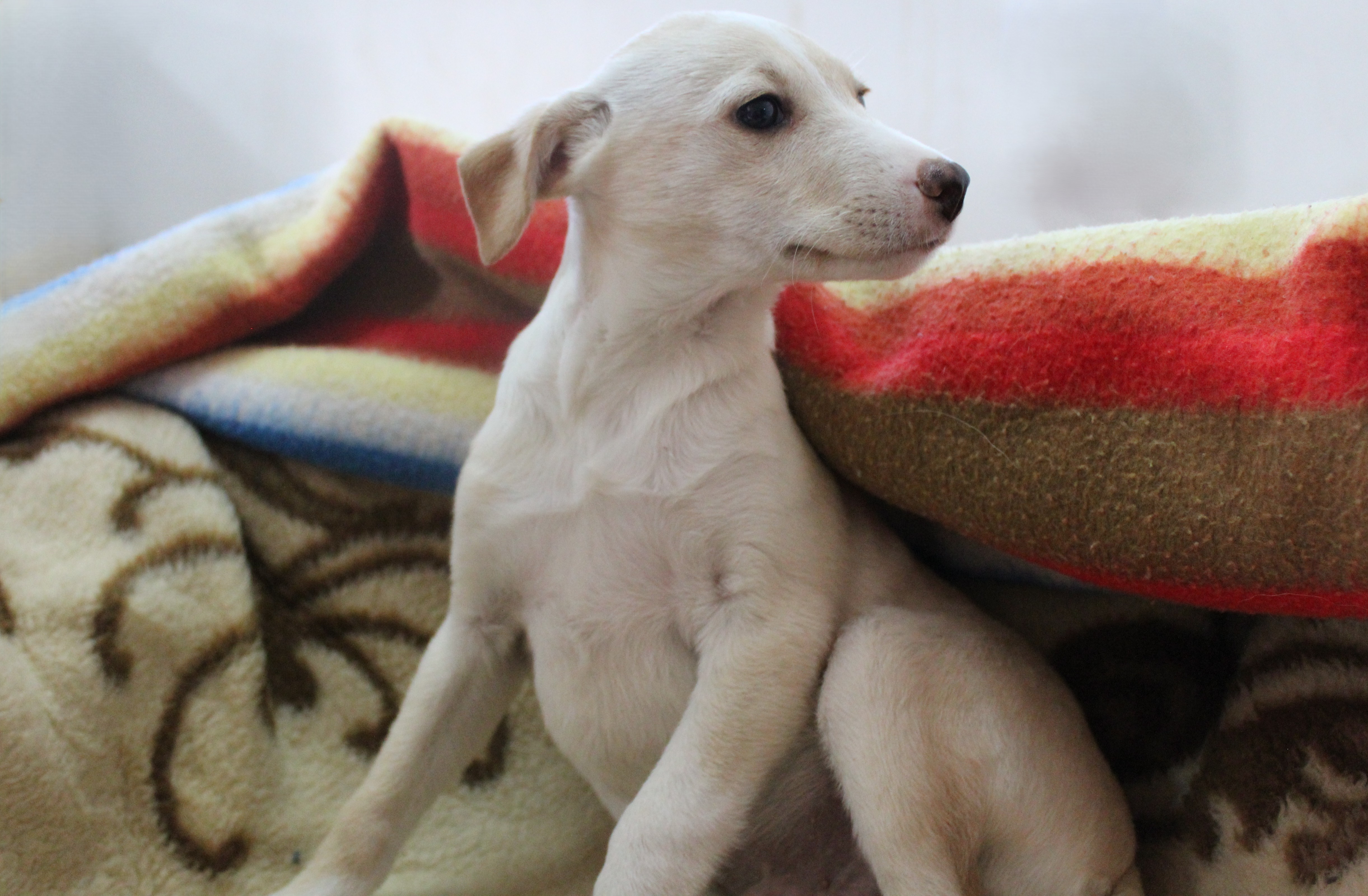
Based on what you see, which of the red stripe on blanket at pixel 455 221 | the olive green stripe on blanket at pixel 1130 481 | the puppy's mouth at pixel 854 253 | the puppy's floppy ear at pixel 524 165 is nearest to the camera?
the olive green stripe on blanket at pixel 1130 481

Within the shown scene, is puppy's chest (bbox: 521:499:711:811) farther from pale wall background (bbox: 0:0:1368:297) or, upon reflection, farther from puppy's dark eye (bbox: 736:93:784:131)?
pale wall background (bbox: 0:0:1368:297)

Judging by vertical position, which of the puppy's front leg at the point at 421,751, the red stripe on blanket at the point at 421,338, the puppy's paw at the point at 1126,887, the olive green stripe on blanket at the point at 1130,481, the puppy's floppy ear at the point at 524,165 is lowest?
the puppy's paw at the point at 1126,887

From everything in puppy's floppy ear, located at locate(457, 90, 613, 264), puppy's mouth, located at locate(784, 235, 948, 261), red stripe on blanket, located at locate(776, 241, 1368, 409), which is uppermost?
puppy's floppy ear, located at locate(457, 90, 613, 264)

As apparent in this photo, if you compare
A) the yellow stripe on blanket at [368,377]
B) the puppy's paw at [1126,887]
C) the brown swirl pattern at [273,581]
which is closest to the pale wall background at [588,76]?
the yellow stripe on blanket at [368,377]

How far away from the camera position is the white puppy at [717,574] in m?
1.22

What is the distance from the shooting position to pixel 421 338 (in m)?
1.93

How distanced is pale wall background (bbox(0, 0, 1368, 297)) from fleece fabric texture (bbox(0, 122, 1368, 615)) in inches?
16.1

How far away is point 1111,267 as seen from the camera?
1.35 m

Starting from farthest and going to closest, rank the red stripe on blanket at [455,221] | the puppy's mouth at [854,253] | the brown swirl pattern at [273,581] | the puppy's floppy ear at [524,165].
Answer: the red stripe on blanket at [455,221] < the brown swirl pattern at [273,581] < the puppy's floppy ear at [524,165] < the puppy's mouth at [854,253]

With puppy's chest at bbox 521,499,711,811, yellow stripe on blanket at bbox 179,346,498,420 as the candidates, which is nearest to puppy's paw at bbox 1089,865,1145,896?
puppy's chest at bbox 521,499,711,811

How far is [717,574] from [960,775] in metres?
0.40

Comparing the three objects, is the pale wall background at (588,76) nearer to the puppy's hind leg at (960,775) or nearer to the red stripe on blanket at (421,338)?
the red stripe on blanket at (421,338)

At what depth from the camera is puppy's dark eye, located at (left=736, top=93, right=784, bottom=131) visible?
1272 millimetres

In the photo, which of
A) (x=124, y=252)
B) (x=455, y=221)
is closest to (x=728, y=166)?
(x=455, y=221)
